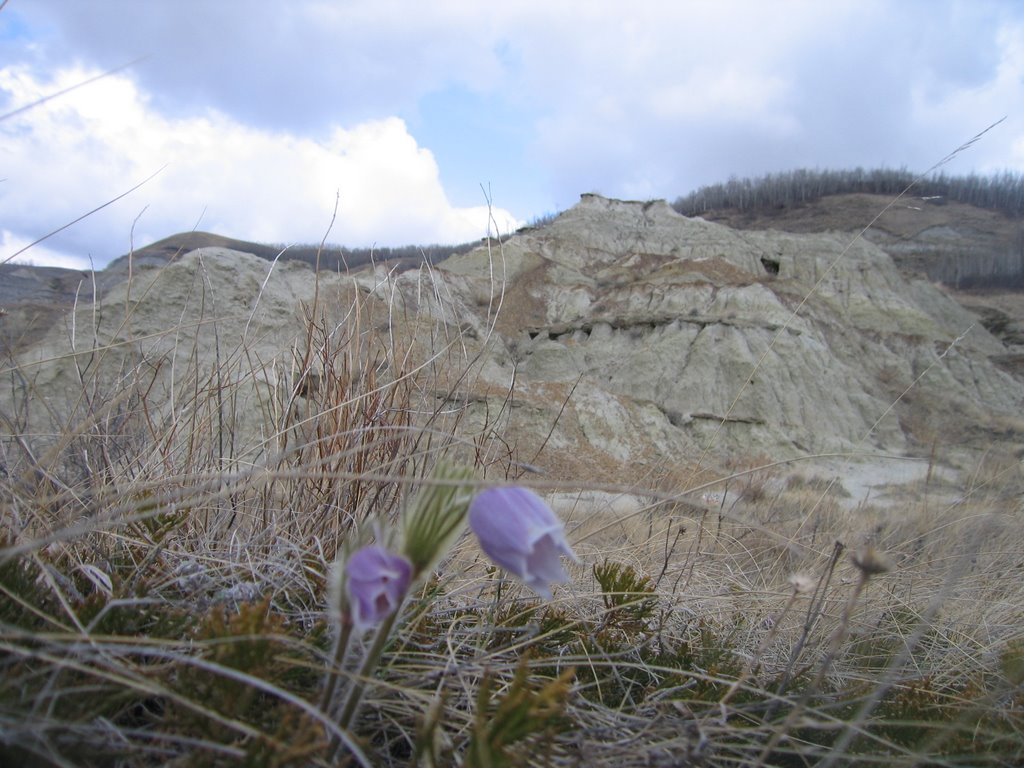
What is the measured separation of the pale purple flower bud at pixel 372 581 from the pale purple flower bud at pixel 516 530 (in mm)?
112

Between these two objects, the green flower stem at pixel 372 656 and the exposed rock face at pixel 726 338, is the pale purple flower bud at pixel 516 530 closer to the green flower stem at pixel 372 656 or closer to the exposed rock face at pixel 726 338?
the green flower stem at pixel 372 656

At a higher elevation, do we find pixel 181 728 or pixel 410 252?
pixel 410 252

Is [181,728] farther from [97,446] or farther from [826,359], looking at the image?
[826,359]

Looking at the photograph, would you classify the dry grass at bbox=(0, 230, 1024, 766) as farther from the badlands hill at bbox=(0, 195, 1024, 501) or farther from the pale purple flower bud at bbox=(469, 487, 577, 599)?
the badlands hill at bbox=(0, 195, 1024, 501)

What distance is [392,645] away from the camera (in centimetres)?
139

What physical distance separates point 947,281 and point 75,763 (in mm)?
39976

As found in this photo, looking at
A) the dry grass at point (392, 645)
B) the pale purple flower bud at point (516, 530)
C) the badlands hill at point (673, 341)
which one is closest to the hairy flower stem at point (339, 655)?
the dry grass at point (392, 645)

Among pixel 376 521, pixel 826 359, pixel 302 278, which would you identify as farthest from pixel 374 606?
pixel 826 359

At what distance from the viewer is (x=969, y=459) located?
13539 millimetres

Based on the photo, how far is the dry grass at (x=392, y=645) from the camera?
36.1 inches

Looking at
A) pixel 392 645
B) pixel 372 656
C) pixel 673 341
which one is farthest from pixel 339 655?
pixel 673 341

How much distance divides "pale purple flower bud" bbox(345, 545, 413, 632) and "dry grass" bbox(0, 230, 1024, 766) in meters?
0.11

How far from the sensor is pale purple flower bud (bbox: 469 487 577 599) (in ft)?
2.87

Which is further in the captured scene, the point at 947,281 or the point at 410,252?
the point at 410,252
